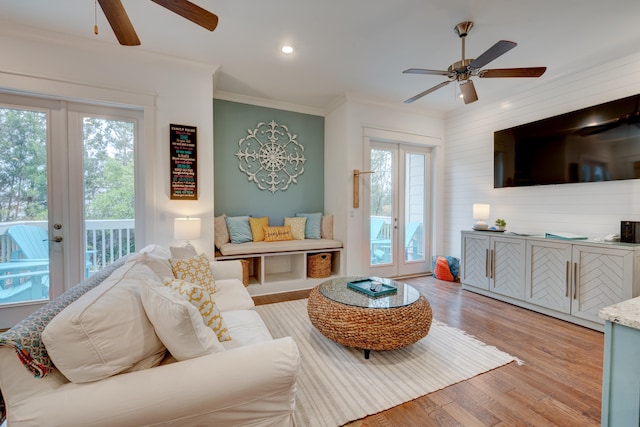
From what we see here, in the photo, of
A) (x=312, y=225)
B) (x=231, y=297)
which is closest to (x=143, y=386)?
(x=231, y=297)

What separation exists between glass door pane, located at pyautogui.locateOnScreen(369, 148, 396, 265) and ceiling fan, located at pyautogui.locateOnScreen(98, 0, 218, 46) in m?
3.25

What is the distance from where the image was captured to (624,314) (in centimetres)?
94

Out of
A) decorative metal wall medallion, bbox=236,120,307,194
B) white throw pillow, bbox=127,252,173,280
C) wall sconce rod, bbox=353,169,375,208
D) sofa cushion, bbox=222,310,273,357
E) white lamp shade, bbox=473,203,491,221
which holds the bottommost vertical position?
sofa cushion, bbox=222,310,273,357

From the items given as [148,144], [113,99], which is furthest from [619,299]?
[113,99]

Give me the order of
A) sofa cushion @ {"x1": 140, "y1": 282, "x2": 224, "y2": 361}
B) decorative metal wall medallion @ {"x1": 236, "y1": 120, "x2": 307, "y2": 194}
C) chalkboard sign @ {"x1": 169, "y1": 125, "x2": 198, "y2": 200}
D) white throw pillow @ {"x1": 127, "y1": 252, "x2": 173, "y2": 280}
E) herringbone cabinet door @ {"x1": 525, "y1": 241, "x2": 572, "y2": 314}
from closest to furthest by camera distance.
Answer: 1. sofa cushion @ {"x1": 140, "y1": 282, "x2": 224, "y2": 361}
2. white throw pillow @ {"x1": 127, "y1": 252, "x2": 173, "y2": 280}
3. herringbone cabinet door @ {"x1": 525, "y1": 241, "x2": 572, "y2": 314}
4. chalkboard sign @ {"x1": 169, "y1": 125, "x2": 198, "y2": 200}
5. decorative metal wall medallion @ {"x1": 236, "y1": 120, "x2": 307, "y2": 194}

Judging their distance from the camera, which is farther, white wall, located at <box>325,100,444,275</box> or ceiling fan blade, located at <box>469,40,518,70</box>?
white wall, located at <box>325,100,444,275</box>

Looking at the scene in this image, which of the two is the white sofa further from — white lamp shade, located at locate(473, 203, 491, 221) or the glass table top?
white lamp shade, located at locate(473, 203, 491, 221)

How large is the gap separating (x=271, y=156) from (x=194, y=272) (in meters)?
2.53

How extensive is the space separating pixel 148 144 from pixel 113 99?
1.75 feet

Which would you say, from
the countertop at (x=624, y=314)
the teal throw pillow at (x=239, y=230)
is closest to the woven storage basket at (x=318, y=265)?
the teal throw pillow at (x=239, y=230)

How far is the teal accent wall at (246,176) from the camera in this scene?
4.07 m

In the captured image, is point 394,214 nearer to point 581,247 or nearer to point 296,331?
point 581,247

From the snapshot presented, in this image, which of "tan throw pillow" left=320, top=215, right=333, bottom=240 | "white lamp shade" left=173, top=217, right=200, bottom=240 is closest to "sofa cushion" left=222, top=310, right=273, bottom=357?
"white lamp shade" left=173, top=217, right=200, bottom=240

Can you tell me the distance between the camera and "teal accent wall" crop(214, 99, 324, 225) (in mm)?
4070
